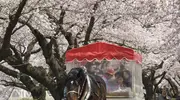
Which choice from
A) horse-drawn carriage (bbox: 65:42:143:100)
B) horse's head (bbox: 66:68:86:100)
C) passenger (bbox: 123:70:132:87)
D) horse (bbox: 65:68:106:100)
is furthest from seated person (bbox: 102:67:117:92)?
horse's head (bbox: 66:68:86:100)

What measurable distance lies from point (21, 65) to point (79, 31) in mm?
3220

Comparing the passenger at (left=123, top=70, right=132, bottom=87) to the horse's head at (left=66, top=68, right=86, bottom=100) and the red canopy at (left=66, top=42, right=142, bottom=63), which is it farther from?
the horse's head at (left=66, top=68, right=86, bottom=100)

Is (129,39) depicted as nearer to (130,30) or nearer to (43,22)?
(130,30)

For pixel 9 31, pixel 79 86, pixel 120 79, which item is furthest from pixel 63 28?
pixel 79 86

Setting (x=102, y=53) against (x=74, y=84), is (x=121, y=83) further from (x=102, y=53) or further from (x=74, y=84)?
(x=74, y=84)

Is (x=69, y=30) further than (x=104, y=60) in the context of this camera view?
Yes

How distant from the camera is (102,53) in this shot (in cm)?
1113

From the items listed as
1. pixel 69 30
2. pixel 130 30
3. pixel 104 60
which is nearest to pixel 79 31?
pixel 69 30

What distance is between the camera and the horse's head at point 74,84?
24.3ft

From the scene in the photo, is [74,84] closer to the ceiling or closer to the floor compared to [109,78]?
closer to the floor

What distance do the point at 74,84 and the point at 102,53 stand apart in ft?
12.0

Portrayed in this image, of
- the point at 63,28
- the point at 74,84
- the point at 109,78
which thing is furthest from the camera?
the point at 63,28

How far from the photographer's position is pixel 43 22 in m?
14.1

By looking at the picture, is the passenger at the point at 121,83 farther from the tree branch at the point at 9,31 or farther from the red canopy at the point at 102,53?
the tree branch at the point at 9,31
